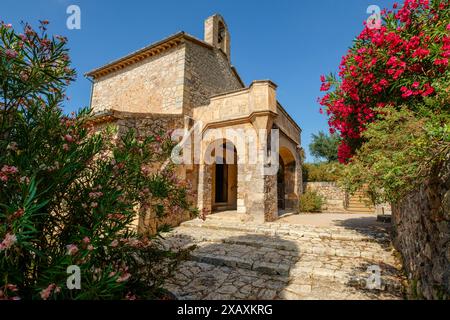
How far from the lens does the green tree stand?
25.1 meters

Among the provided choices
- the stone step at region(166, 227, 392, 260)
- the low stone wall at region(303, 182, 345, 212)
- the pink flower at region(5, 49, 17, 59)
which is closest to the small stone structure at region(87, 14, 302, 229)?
the stone step at region(166, 227, 392, 260)

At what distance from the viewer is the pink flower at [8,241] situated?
1.25m

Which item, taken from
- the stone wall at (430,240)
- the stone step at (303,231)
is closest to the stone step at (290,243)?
the stone step at (303,231)

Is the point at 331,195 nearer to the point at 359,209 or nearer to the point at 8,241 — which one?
the point at 359,209

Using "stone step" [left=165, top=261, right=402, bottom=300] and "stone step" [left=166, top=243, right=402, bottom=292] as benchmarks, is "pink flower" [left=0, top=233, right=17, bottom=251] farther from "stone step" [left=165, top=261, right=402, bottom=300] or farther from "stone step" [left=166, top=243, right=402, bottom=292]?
"stone step" [left=166, top=243, right=402, bottom=292]

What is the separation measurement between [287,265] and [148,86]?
10.8m

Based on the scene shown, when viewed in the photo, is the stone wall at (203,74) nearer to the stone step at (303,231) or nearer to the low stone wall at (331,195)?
the stone step at (303,231)

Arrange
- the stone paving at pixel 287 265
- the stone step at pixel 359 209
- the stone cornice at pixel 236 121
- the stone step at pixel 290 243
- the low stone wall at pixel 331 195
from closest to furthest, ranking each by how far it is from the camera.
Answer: the stone paving at pixel 287 265, the stone step at pixel 290 243, the stone cornice at pixel 236 121, the stone step at pixel 359 209, the low stone wall at pixel 331 195

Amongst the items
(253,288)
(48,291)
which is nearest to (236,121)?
(253,288)

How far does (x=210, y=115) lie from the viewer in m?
9.27

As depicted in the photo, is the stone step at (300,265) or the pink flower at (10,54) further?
the stone step at (300,265)

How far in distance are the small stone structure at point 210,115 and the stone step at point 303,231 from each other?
865 mm

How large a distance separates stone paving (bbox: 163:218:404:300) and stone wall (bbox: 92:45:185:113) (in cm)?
672
